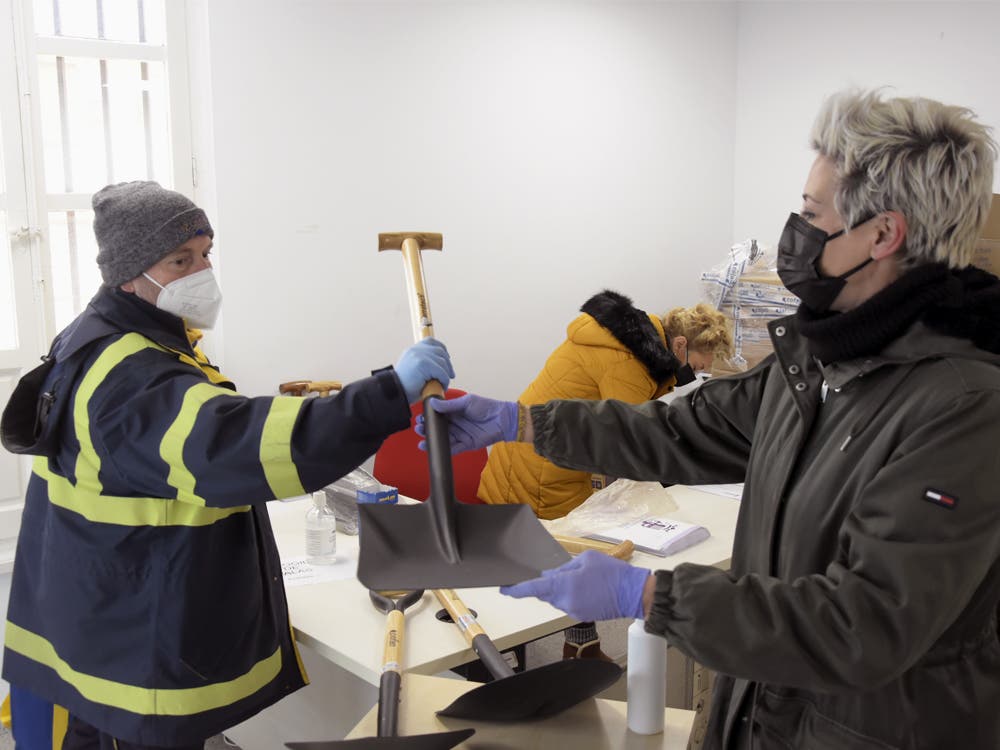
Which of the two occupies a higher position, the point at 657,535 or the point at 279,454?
the point at 279,454

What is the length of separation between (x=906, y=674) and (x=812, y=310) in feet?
1.73

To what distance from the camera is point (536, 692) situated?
1.48m

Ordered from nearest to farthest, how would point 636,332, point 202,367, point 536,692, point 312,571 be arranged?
1. point 536,692
2. point 202,367
3. point 312,571
4. point 636,332

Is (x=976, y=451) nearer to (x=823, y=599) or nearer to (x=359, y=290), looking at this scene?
(x=823, y=599)

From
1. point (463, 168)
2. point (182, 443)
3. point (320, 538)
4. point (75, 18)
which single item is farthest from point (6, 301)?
point (182, 443)

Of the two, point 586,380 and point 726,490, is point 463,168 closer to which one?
point 586,380

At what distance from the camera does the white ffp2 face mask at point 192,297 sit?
1800mm

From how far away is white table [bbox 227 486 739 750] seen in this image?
1958 mm

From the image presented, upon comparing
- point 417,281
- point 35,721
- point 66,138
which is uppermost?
point 66,138

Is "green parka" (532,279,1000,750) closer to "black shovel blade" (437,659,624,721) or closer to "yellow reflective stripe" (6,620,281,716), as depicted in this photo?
"black shovel blade" (437,659,624,721)

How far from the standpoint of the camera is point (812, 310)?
1.40 meters

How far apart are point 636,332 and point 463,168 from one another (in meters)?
1.54

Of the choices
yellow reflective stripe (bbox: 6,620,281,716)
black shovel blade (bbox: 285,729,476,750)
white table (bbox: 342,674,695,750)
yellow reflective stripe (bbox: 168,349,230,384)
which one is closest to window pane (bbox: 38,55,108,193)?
yellow reflective stripe (bbox: 168,349,230,384)

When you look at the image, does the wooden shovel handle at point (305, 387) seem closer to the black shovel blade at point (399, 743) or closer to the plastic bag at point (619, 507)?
the plastic bag at point (619, 507)
